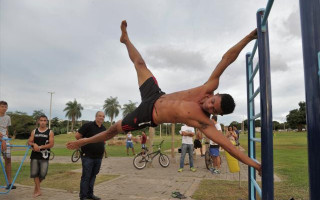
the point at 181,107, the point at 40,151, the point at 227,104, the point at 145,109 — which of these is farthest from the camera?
the point at 40,151

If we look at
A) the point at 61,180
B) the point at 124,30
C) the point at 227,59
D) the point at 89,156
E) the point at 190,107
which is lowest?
the point at 61,180

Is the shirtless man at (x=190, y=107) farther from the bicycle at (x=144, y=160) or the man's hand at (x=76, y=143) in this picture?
the bicycle at (x=144, y=160)

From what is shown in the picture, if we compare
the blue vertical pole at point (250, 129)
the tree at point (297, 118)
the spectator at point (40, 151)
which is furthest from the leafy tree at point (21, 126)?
the tree at point (297, 118)

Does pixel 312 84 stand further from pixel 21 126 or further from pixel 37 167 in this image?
pixel 21 126

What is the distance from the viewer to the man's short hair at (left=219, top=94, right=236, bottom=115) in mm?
2955

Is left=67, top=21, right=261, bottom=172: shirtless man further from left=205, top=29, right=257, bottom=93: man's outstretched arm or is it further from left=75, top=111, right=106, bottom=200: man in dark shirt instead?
left=75, top=111, right=106, bottom=200: man in dark shirt

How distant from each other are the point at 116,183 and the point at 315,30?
262 inches

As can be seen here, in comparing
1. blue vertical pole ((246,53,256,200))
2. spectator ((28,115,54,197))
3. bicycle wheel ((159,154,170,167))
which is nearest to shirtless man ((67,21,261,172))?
blue vertical pole ((246,53,256,200))

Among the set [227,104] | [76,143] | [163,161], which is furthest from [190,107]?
[163,161]

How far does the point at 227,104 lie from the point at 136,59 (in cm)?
180

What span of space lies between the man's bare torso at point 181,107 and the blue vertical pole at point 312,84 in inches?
54.5

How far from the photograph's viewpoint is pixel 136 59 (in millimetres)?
4184

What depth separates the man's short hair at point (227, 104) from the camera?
296 cm

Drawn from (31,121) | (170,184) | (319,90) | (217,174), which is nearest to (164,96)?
(319,90)
